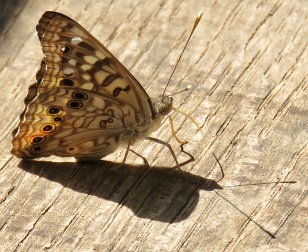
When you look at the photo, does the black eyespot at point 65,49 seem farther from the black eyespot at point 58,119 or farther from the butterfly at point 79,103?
the black eyespot at point 58,119

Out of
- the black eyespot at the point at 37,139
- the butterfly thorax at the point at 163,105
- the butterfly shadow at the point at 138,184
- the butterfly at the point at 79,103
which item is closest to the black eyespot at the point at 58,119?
the butterfly at the point at 79,103

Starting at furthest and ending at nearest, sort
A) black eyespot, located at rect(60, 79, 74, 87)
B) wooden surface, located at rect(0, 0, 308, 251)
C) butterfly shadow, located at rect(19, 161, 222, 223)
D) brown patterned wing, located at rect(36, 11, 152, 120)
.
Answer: black eyespot, located at rect(60, 79, 74, 87), brown patterned wing, located at rect(36, 11, 152, 120), butterfly shadow, located at rect(19, 161, 222, 223), wooden surface, located at rect(0, 0, 308, 251)

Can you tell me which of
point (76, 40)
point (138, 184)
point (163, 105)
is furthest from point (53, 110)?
point (138, 184)

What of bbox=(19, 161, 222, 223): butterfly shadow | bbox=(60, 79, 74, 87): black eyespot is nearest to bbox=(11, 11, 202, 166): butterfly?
bbox=(60, 79, 74, 87): black eyespot

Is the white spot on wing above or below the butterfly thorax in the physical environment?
above

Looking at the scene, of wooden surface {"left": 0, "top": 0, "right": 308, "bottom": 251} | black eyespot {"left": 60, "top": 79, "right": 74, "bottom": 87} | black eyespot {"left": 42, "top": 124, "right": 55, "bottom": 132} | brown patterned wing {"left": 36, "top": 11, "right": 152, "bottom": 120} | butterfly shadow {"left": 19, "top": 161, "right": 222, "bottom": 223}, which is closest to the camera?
wooden surface {"left": 0, "top": 0, "right": 308, "bottom": 251}

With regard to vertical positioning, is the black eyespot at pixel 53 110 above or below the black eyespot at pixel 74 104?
below

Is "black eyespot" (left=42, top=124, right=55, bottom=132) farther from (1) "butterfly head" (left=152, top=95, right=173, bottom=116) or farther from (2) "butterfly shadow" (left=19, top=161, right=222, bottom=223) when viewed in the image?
(1) "butterfly head" (left=152, top=95, right=173, bottom=116)
